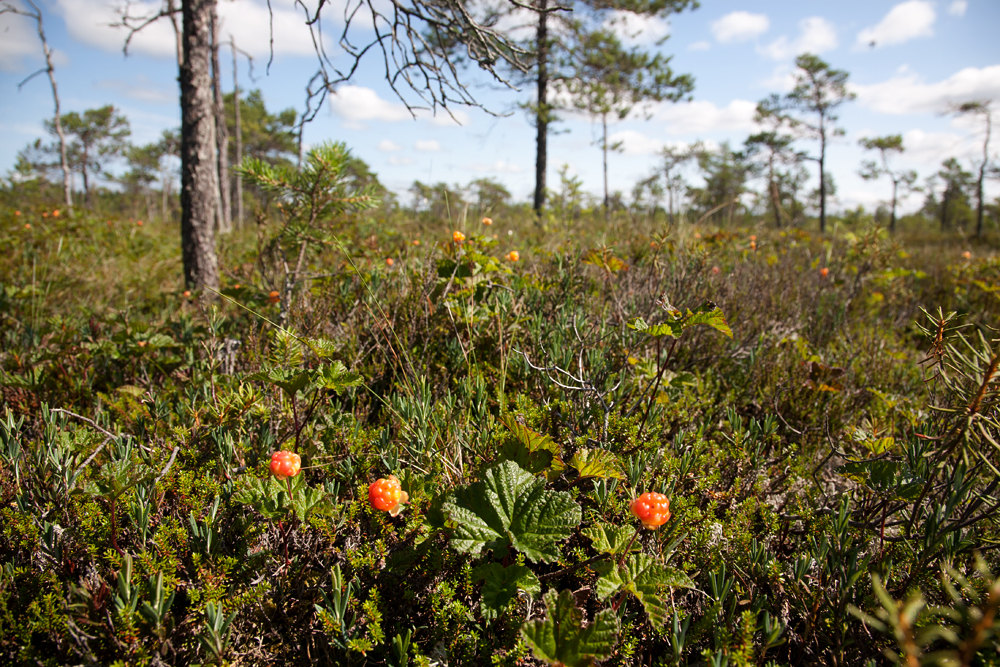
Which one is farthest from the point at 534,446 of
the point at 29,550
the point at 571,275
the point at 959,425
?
the point at 571,275

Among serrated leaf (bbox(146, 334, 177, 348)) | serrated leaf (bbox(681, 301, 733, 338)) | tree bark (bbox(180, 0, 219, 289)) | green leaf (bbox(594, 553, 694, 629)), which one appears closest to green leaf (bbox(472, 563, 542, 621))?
green leaf (bbox(594, 553, 694, 629))

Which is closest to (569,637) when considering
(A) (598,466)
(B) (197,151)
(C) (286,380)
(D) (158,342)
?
(A) (598,466)

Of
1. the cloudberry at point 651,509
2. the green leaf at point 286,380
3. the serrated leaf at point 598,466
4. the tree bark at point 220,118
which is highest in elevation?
the tree bark at point 220,118

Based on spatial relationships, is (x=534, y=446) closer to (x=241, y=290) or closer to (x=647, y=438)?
(x=647, y=438)

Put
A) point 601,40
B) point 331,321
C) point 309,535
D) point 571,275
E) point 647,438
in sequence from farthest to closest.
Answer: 1. point 601,40
2. point 571,275
3. point 331,321
4. point 647,438
5. point 309,535

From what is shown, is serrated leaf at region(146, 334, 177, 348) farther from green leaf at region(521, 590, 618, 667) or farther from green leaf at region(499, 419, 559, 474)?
green leaf at region(521, 590, 618, 667)

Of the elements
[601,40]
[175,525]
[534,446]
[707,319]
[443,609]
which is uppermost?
[601,40]

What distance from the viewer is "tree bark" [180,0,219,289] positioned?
3482 millimetres

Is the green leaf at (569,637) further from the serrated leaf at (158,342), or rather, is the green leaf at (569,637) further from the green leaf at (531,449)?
the serrated leaf at (158,342)

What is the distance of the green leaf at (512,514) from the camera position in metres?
1.30

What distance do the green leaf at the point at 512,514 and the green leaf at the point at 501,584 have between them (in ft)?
0.16

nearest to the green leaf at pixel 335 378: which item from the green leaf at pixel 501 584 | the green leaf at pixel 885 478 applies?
the green leaf at pixel 501 584

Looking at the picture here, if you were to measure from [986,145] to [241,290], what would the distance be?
34.3 metres

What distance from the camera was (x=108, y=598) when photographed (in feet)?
4.21
